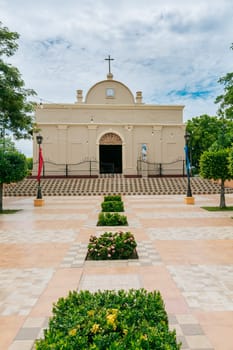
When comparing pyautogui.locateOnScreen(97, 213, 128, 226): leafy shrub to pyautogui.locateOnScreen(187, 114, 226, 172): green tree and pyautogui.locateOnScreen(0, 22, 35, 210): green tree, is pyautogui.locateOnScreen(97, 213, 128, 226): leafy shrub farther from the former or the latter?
pyautogui.locateOnScreen(187, 114, 226, 172): green tree

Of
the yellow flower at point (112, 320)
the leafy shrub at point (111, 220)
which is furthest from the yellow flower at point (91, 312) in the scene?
the leafy shrub at point (111, 220)

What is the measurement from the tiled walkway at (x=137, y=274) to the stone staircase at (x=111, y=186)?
1262 centimetres

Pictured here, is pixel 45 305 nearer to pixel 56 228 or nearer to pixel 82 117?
pixel 56 228

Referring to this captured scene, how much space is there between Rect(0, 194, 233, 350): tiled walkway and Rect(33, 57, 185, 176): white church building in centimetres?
1807

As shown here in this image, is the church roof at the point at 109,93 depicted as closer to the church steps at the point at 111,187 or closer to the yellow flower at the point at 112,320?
the church steps at the point at 111,187

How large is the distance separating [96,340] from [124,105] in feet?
89.4

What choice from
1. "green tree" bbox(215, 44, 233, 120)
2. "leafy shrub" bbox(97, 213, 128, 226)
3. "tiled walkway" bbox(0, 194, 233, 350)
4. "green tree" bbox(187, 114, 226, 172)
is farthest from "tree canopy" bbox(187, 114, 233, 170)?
"leafy shrub" bbox(97, 213, 128, 226)

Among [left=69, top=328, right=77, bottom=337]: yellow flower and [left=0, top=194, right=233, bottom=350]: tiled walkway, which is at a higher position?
[left=69, top=328, right=77, bottom=337]: yellow flower

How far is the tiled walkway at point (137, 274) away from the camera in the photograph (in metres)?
3.19

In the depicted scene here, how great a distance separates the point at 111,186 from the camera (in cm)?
2370

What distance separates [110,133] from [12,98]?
1499 centimetres

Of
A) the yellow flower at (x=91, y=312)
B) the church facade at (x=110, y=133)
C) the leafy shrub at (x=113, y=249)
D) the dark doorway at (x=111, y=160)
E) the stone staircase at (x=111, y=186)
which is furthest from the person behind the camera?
the dark doorway at (x=111, y=160)

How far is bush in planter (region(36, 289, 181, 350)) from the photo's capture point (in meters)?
1.85

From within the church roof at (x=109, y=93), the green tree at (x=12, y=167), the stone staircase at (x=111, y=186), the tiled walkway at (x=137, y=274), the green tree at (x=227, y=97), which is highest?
the church roof at (x=109, y=93)
